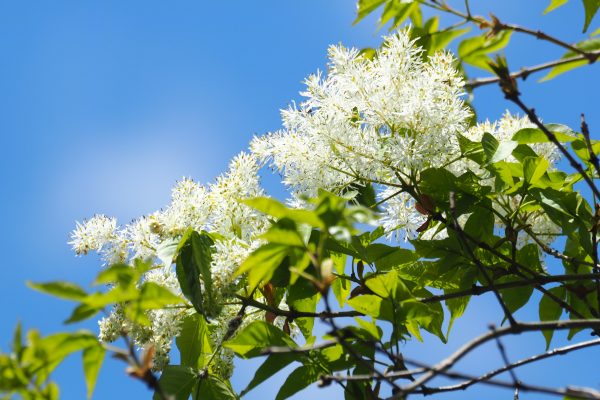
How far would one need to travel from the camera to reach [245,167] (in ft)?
6.21

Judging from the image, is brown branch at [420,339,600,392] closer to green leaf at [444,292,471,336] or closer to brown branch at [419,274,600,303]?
brown branch at [419,274,600,303]

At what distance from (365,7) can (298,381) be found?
0.79 meters

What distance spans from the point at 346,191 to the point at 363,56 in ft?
1.20

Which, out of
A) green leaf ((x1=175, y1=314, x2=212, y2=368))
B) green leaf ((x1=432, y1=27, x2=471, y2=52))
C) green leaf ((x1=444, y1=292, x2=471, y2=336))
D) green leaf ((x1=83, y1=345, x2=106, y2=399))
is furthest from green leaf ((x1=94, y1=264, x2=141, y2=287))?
green leaf ((x1=444, y1=292, x2=471, y2=336))

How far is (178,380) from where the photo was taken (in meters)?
1.71

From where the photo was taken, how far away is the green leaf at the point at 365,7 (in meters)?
1.55

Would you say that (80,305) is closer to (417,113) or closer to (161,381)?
(161,381)

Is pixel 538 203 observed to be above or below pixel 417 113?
below

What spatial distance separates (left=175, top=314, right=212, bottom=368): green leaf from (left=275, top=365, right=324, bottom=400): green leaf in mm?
407

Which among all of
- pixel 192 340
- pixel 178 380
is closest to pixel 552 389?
pixel 178 380

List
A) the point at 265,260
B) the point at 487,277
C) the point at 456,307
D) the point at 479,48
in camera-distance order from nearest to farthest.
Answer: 1. the point at 265,260
2. the point at 479,48
3. the point at 487,277
4. the point at 456,307

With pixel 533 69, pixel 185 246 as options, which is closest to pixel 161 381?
pixel 185 246

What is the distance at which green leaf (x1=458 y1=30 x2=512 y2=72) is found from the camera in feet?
3.84

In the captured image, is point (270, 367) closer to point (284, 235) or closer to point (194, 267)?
point (194, 267)
